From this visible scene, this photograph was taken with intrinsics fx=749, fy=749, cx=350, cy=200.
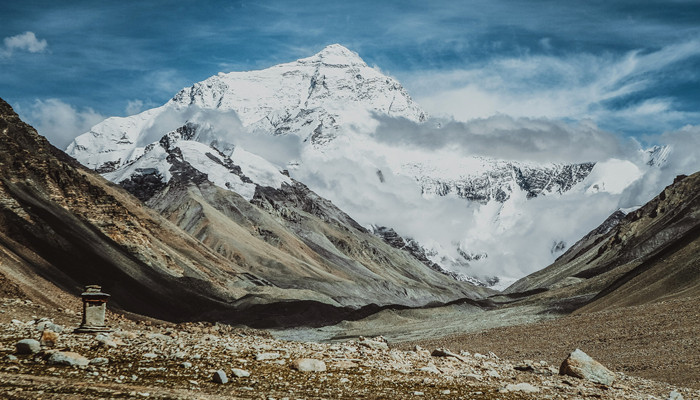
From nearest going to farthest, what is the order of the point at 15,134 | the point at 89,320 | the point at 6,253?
1. the point at 89,320
2. the point at 6,253
3. the point at 15,134

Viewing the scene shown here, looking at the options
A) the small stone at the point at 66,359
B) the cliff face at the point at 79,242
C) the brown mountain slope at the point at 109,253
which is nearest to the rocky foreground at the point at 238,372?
the small stone at the point at 66,359

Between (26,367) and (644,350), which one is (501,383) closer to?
(26,367)

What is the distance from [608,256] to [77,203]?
4988 inches

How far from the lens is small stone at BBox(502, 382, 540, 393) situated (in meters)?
21.4

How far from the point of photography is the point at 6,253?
222ft

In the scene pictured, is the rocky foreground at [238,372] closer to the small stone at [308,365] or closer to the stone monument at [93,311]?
the small stone at [308,365]

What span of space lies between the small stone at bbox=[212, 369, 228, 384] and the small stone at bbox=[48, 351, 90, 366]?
3.36 metres

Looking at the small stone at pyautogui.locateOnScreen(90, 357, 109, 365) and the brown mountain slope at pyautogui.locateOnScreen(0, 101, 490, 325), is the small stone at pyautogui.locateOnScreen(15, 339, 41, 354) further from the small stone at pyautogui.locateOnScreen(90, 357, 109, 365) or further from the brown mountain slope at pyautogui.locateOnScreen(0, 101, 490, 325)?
the brown mountain slope at pyautogui.locateOnScreen(0, 101, 490, 325)

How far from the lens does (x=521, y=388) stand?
21656mm

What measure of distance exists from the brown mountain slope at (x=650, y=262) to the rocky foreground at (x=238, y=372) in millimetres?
50070

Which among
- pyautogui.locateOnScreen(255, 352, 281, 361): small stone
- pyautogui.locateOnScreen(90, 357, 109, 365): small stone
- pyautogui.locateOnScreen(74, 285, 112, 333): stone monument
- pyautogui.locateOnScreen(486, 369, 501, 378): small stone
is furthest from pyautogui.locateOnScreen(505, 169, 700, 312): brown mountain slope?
pyautogui.locateOnScreen(90, 357, 109, 365): small stone

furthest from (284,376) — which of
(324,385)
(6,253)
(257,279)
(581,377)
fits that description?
(257,279)

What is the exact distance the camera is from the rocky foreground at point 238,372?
691 inches

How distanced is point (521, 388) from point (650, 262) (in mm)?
89832
